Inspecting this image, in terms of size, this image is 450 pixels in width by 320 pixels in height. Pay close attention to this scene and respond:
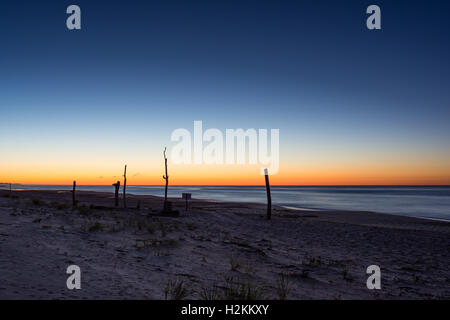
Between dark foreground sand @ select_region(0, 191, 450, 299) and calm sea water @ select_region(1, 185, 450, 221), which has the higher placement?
dark foreground sand @ select_region(0, 191, 450, 299)

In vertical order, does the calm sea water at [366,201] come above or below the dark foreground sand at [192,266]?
below

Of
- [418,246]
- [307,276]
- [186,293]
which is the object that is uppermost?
[186,293]

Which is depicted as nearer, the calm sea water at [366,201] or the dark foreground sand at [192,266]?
the dark foreground sand at [192,266]

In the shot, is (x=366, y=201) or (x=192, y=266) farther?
(x=366, y=201)

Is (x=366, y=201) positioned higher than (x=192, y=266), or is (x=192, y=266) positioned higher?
(x=192, y=266)

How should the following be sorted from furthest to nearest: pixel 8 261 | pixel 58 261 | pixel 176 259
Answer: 1. pixel 176 259
2. pixel 58 261
3. pixel 8 261

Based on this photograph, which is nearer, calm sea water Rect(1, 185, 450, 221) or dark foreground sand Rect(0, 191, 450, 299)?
dark foreground sand Rect(0, 191, 450, 299)

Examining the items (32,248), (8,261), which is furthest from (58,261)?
(32,248)

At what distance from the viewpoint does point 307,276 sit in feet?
27.2
